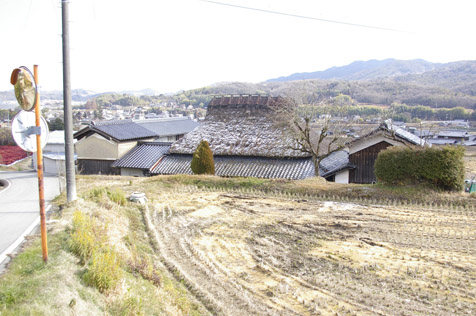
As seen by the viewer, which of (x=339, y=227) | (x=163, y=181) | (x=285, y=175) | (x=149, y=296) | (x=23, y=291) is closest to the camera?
(x=23, y=291)

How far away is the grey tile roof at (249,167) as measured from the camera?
715 inches

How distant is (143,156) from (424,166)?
1474 centimetres

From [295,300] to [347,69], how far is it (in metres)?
182

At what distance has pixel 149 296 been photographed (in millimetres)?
4855

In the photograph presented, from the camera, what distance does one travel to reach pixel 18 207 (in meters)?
8.44

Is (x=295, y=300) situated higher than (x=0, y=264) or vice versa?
(x=0, y=264)

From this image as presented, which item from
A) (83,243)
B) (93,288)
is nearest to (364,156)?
(83,243)

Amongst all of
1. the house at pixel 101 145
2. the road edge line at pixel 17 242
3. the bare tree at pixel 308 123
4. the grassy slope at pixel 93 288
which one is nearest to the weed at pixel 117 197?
the grassy slope at pixel 93 288

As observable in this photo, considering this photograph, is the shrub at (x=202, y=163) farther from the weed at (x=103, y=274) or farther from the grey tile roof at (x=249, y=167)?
the weed at (x=103, y=274)

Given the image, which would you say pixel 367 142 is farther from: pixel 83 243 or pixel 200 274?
pixel 83 243

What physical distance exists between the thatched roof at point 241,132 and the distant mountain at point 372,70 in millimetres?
123690

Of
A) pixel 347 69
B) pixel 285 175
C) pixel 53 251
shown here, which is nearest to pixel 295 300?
pixel 53 251

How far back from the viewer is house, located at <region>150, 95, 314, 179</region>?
18.9 metres

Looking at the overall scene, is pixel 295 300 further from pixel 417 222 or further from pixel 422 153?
pixel 422 153
